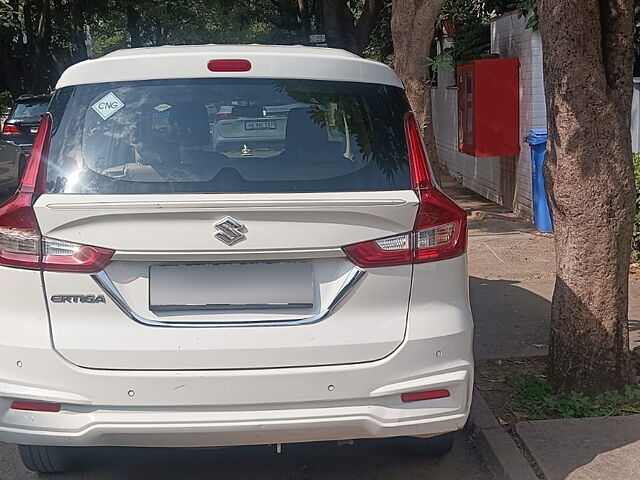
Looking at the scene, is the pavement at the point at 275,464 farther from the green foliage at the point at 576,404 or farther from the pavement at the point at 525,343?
the green foliage at the point at 576,404

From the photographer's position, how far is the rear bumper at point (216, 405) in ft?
Result: 10.3

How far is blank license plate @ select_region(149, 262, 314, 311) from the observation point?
314cm

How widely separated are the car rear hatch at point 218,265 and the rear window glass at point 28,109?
51.3 feet

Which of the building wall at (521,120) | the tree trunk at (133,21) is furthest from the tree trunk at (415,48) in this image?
the tree trunk at (133,21)

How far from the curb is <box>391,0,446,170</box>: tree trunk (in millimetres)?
5625

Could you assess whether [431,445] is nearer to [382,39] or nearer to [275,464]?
[275,464]

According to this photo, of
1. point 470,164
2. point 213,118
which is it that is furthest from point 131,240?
point 470,164

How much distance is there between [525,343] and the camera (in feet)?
18.8

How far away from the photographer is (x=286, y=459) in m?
4.19

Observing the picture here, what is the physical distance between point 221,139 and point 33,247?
889 mm

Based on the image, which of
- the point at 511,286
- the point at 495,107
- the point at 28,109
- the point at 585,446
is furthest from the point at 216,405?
the point at 28,109

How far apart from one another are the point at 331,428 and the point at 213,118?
4.36 ft

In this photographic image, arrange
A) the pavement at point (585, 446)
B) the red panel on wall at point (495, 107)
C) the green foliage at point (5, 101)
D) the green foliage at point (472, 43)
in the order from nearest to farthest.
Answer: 1. the pavement at point (585, 446)
2. the red panel on wall at point (495, 107)
3. the green foliage at point (472, 43)
4. the green foliage at point (5, 101)

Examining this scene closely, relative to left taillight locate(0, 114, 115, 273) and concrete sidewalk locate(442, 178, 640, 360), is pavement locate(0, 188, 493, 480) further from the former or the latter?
concrete sidewalk locate(442, 178, 640, 360)
